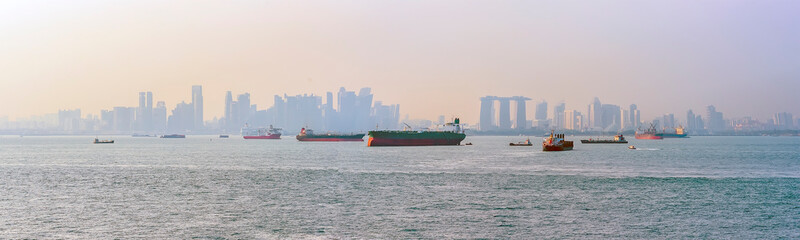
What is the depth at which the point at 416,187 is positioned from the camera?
2343 inches

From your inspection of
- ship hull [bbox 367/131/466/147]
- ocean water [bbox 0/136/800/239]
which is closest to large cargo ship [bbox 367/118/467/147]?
ship hull [bbox 367/131/466/147]

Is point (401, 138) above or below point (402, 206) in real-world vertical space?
above

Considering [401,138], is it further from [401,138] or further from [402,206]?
[402,206]

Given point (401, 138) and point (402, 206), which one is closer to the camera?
point (402, 206)

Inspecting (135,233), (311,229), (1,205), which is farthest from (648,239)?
(1,205)

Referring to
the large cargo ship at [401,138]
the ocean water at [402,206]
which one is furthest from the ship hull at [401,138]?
the ocean water at [402,206]

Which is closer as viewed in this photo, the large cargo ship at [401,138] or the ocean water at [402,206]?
the ocean water at [402,206]

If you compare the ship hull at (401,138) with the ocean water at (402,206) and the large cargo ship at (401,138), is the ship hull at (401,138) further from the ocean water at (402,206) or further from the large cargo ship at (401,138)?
the ocean water at (402,206)

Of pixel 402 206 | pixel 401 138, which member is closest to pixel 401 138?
pixel 401 138

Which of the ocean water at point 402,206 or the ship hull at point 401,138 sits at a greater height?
the ship hull at point 401,138

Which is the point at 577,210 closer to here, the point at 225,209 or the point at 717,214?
the point at 717,214

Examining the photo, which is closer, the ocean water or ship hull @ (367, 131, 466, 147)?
the ocean water

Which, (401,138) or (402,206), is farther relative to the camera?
(401,138)

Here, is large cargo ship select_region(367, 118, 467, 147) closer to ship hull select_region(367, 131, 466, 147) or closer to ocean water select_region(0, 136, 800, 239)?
ship hull select_region(367, 131, 466, 147)
